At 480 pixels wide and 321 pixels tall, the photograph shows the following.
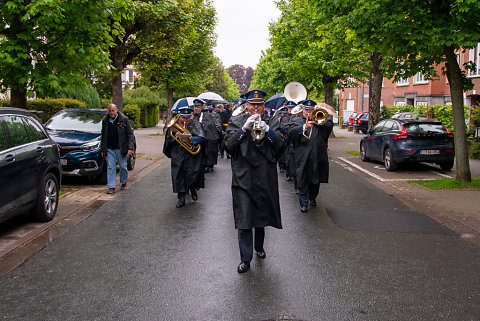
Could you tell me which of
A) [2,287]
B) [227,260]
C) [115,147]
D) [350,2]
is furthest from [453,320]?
[350,2]

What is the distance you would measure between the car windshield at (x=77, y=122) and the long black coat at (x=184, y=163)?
128 inches

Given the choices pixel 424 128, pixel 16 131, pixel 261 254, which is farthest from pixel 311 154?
pixel 424 128

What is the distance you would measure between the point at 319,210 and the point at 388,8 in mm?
4807

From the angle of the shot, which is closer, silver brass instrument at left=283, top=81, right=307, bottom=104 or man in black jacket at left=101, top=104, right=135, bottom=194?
man in black jacket at left=101, top=104, right=135, bottom=194

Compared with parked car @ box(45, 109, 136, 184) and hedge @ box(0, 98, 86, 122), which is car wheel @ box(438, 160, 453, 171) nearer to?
parked car @ box(45, 109, 136, 184)

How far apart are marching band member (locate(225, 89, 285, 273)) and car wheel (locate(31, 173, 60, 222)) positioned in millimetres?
3394

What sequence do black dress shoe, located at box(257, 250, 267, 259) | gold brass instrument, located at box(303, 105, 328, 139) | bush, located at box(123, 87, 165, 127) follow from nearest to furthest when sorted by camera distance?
black dress shoe, located at box(257, 250, 267, 259), gold brass instrument, located at box(303, 105, 328, 139), bush, located at box(123, 87, 165, 127)

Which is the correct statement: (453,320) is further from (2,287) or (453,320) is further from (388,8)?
(388,8)

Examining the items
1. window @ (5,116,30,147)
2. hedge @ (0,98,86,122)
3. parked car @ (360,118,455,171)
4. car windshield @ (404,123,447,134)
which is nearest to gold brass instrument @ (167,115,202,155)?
window @ (5,116,30,147)

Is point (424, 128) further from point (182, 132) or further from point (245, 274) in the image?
point (245, 274)

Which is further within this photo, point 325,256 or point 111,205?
point 111,205

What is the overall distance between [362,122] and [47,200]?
98.1 ft

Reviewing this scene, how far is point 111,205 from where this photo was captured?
8883mm

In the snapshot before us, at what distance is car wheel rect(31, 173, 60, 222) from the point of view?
279 inches
